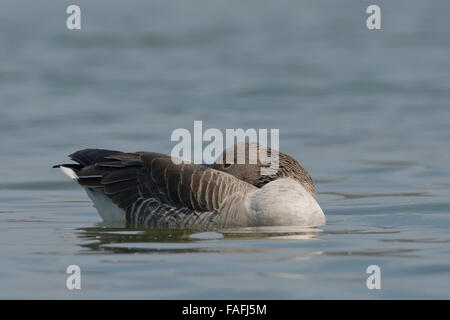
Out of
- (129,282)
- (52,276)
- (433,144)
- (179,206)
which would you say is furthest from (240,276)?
(433,144)

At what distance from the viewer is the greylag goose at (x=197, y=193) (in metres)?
11.6

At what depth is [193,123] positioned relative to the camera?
21.5 metres

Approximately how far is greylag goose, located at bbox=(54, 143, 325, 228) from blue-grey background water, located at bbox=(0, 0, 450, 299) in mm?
247

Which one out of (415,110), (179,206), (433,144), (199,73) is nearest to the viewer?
(179,206)

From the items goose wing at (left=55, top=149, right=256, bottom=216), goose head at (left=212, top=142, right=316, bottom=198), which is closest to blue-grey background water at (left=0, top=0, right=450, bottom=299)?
goose wing at (left=55, top=149, right=256, bottom=216)

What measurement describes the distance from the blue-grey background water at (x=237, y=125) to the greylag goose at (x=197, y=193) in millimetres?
247

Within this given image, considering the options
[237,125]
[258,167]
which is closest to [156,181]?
[258,167]

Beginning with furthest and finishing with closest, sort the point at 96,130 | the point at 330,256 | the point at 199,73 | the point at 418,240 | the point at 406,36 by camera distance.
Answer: the point at 406,36
the point at 199,73
the point at 96,130
the point at 418,240
the point at 330,256

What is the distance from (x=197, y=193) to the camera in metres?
11.6

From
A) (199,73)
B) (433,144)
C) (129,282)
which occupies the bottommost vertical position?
(129,282)

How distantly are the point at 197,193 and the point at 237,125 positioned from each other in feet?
30.5

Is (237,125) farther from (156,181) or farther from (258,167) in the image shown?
(156,181)

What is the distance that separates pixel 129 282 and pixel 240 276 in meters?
1.05

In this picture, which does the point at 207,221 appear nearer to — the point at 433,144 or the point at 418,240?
the point at 418,240
